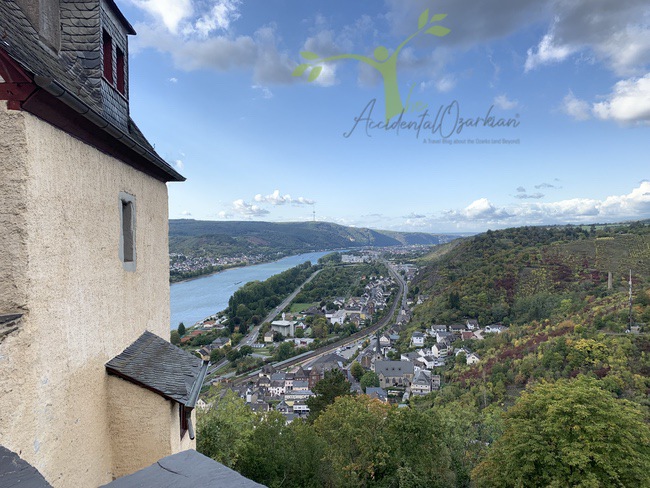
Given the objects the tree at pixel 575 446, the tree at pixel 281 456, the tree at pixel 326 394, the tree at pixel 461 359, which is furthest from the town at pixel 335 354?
the tree at pixel 575 446

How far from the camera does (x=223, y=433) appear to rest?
356 inches

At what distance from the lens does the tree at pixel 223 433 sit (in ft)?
28.6

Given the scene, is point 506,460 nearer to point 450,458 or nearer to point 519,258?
point 450,458

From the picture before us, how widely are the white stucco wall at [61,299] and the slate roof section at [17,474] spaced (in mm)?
624

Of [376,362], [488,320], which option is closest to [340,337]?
[376,362]

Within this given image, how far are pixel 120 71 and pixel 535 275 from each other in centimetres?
6159

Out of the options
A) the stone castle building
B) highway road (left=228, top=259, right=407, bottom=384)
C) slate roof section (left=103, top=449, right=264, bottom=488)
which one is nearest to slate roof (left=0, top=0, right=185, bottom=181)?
the stone castle building

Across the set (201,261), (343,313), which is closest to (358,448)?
(343,313)

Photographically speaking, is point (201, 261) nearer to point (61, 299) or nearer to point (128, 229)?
point (128, 229)

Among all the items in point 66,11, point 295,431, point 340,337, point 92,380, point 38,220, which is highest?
point 66,11

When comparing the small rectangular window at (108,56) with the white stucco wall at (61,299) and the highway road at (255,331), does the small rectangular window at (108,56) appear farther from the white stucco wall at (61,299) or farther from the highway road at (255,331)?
the highway road at (255,331)

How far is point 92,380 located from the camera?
11.2 ft

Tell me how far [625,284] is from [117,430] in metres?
52.4

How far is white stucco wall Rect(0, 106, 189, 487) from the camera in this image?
2.51 metres
